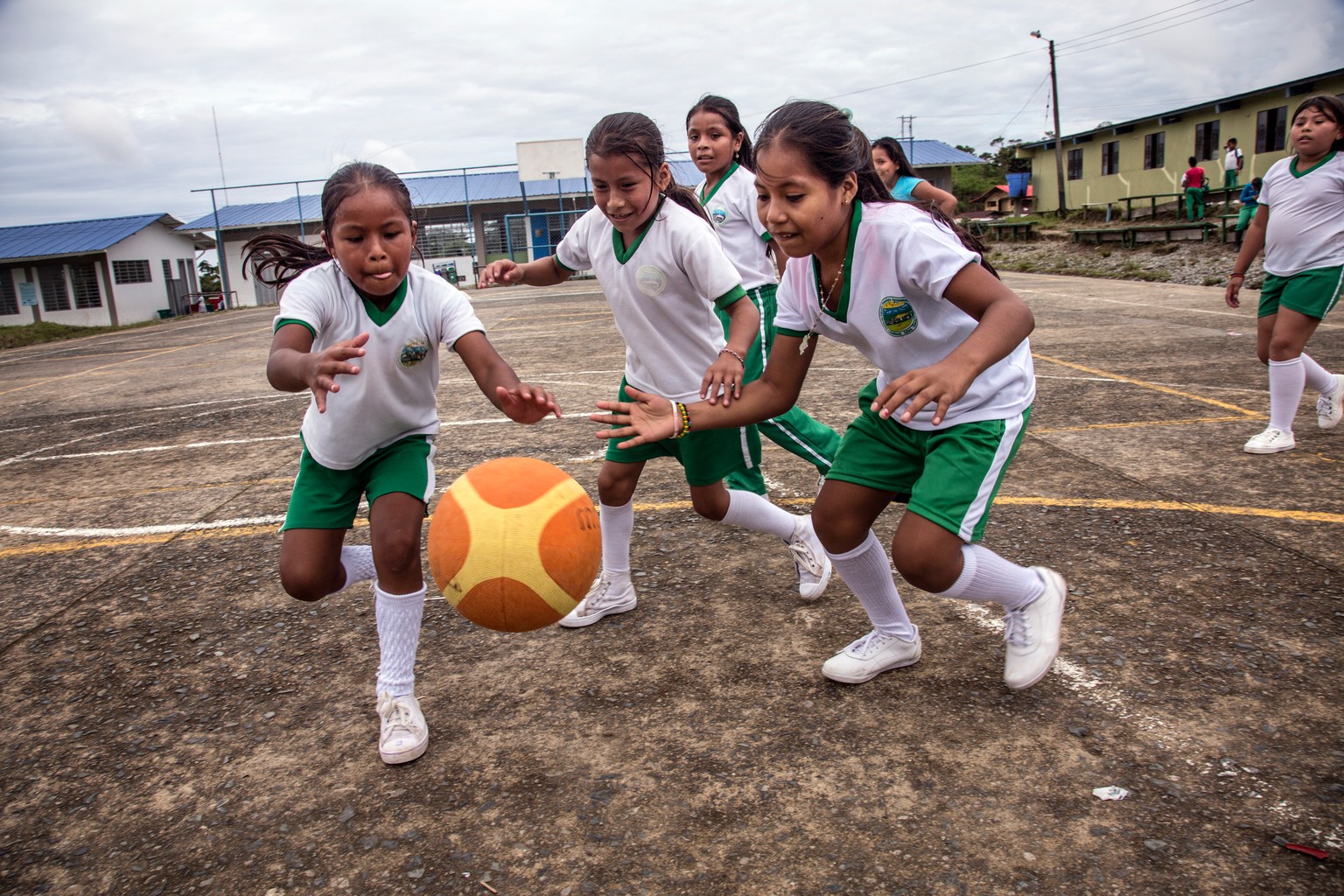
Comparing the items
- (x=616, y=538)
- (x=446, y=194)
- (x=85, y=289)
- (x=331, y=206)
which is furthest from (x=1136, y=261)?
(x=85, y=289)

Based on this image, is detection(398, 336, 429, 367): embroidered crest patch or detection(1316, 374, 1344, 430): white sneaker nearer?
detection(398, 336, 429, 367): embroidered crest patch

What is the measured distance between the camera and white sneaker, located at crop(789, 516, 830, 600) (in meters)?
3.67

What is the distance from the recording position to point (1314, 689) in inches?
108

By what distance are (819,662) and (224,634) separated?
229 centimetres

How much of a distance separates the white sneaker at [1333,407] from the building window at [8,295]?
42.3m

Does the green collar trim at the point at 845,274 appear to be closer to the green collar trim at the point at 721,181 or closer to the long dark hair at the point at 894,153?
the green collar trim at the point at 721,181

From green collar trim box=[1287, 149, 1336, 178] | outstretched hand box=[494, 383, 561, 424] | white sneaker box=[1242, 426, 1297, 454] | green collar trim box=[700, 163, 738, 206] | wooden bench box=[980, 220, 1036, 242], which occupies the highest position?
wooden bench box=[980, 220, 1036, 242]

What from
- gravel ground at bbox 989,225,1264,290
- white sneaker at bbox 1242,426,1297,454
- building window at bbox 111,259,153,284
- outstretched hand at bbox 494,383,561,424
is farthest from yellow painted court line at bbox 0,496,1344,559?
building window at bbox 111,259,153,284

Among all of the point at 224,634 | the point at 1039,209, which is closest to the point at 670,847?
the point at 224,634

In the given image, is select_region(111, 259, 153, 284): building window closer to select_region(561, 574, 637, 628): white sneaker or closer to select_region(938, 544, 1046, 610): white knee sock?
select_region(561, 574, 637, 628): white sneaker

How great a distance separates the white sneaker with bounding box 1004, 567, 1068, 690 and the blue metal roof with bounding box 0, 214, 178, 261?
3915 centimetres

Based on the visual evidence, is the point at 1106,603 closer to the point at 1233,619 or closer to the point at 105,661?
the point at 1233,619

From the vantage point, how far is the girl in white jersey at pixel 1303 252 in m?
5.27

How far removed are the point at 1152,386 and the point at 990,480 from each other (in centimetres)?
531
